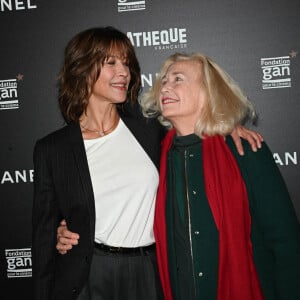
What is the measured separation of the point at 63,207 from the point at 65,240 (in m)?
0.15

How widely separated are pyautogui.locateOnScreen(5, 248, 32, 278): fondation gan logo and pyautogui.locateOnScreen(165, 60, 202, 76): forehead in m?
1.65

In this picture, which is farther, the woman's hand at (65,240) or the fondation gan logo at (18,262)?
the fondation gan logo at (18,262)

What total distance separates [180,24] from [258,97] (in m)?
0.67

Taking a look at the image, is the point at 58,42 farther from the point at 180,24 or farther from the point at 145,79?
the point at 180,24

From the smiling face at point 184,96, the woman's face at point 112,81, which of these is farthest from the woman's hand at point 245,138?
the woman's face at point 112,81

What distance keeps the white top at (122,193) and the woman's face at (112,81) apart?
9.1 inches

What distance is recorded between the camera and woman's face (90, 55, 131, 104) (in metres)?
1.79

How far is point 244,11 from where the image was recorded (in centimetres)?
230

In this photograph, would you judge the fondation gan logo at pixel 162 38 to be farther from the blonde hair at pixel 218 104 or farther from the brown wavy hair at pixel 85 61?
the blonde hair at pixel 218 104

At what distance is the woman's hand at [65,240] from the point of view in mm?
1656

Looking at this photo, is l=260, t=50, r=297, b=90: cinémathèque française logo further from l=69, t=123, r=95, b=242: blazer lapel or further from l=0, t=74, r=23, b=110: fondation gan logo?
l=0, t=74, r=23, b=110: fondation gan logo

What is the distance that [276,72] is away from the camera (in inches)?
91.2

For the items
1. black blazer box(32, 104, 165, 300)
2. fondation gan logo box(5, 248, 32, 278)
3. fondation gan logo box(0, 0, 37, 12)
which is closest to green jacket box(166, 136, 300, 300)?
black blazer box(32, 104, 165, 300)

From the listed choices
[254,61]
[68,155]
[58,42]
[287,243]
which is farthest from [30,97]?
[287,243]
